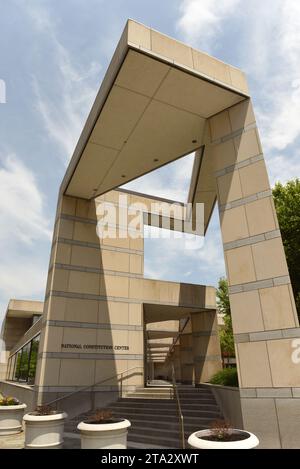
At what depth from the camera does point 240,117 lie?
1247 cm

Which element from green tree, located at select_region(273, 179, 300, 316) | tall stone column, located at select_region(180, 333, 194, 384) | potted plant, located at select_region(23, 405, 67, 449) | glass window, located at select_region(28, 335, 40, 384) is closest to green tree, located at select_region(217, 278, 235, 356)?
tall stone column, located at select_region(180, 333, 194, 384)

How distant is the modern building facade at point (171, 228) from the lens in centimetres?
968

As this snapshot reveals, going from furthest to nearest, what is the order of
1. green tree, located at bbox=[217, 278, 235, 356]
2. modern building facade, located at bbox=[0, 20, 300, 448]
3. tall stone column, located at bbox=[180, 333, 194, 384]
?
green tree, located at bbox=[217, 278, 235, 356] → tall stone column, located at bbox=[180, 333, 194, 384] → modern building facade, located at bbox=[0, 20, 300, 448]

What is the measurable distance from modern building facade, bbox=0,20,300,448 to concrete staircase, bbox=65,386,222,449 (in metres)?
1.76

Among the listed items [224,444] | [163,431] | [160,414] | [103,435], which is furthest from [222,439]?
[160,414]

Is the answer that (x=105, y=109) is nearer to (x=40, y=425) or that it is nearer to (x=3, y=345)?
(x=40, y=425)

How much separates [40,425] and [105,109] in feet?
38.9

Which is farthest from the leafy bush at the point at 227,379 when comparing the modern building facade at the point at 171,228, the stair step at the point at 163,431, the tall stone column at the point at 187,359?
the tall stone column at the point at 187,359

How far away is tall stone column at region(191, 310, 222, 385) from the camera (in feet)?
66.2

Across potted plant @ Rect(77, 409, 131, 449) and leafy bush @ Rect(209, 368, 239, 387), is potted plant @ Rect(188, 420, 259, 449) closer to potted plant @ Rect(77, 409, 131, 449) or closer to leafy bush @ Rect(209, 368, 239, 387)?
potted plant @ Rect(77, 409, 131, 449)

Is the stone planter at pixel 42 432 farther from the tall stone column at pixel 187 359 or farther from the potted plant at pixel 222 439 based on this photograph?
the tall stone column at pixel 187 359

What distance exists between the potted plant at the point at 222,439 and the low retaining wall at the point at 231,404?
3.20m
